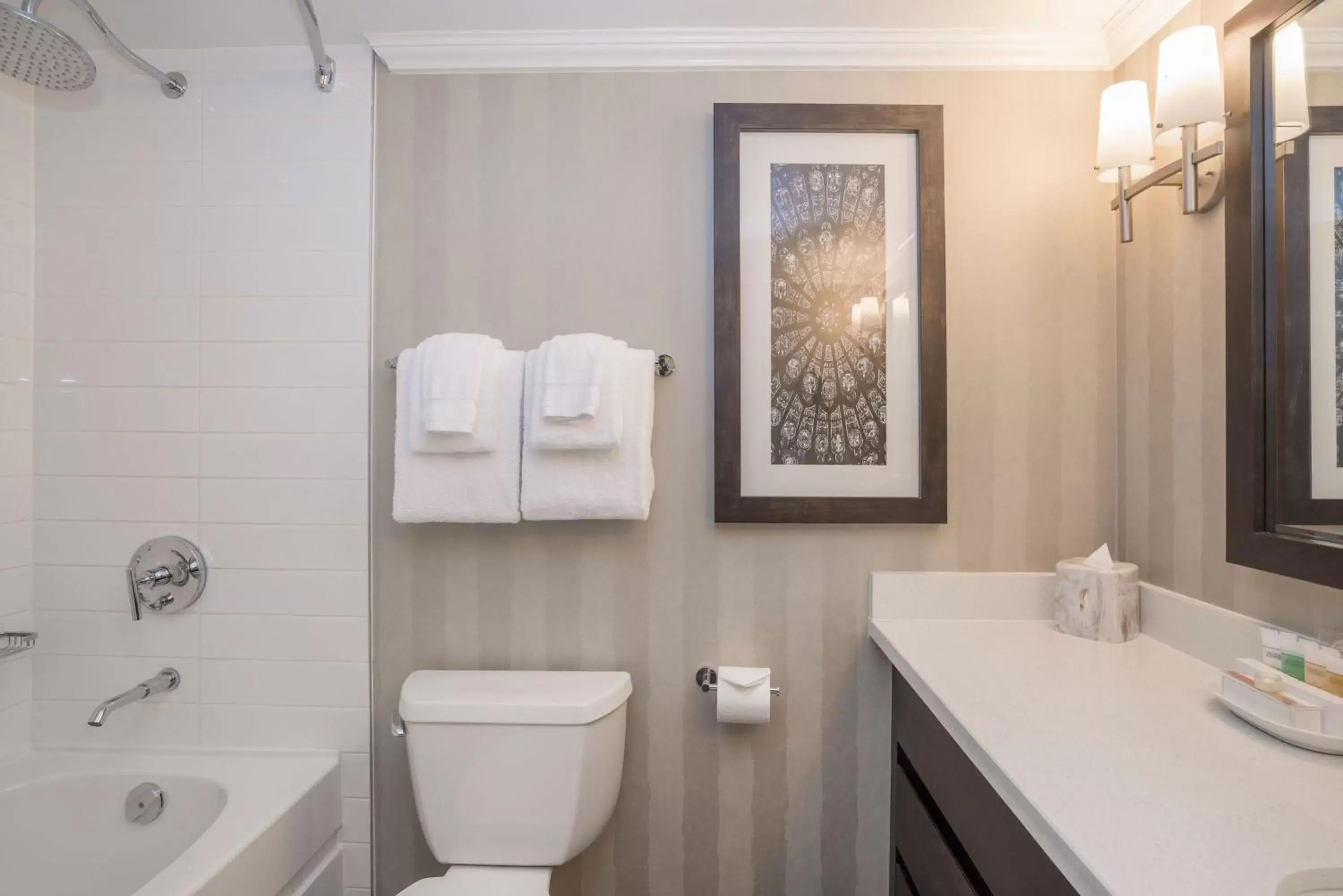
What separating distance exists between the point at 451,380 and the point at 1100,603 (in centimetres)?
138

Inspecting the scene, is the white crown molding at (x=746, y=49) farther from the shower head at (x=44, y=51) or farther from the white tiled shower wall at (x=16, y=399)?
the white tiled shower wall at (x=16, y=399)

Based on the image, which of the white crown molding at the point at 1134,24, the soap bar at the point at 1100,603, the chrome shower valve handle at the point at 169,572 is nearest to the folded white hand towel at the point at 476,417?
the chrome shower valve handle at the point at 169,572

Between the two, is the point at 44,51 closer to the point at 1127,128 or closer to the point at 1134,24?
the point at 1127,128

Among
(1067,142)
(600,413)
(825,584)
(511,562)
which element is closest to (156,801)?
(511,562)

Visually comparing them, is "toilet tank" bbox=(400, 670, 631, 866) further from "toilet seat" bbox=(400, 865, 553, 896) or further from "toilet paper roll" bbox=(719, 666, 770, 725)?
"toilet paper roll" bbox=(719, 666, 770, 725)

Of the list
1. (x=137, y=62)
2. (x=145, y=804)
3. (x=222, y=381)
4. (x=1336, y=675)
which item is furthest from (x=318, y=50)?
(x=1336, y=675)

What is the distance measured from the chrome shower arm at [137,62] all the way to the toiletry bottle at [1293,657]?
7.56 ft

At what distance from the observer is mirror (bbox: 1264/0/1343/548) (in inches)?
34.6

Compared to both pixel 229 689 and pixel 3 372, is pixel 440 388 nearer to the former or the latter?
pixel 229 689

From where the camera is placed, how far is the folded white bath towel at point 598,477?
4.25 feet

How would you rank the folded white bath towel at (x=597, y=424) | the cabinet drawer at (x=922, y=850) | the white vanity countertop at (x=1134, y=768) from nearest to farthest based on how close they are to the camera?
→ the white vanity countertop at (x=1134, y=768) → the cabinet drawer at (x=922, y=850) → the folded white bath towel at (x=597, y=424)

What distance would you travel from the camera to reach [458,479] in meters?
1.31

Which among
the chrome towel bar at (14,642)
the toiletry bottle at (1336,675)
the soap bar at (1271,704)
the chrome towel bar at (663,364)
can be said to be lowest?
the chrome towel bar at (14,642)

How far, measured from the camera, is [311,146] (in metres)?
1.42
